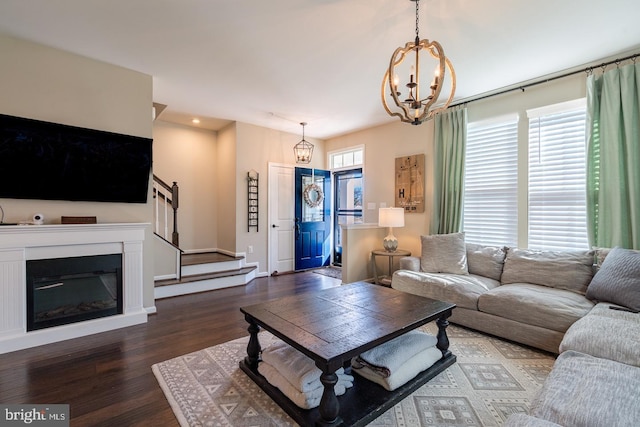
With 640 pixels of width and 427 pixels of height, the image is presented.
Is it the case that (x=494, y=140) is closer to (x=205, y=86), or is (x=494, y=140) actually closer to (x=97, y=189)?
(x=205, y=86)

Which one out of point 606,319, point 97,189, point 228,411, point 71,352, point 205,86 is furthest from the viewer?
point 205,86

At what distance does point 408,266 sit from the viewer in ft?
12.4

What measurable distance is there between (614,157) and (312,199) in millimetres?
4416

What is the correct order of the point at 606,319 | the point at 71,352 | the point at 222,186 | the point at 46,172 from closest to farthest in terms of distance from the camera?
the point at 606,319 → the point at 71,352 → the point at 46,172 → the point at 222,186

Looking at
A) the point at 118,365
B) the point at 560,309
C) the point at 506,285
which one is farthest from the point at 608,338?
the point at 118,365

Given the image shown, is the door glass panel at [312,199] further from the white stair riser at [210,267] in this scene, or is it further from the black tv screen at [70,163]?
the black tv screen at [70,163]

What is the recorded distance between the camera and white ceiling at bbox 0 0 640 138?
2.23 metres

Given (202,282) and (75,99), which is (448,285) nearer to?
(202,282)

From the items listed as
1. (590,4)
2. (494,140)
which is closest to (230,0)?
(590,4)

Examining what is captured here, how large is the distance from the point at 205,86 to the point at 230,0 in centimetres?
168

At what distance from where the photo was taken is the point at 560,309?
2400 millimetres

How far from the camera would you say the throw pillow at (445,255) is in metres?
3.60

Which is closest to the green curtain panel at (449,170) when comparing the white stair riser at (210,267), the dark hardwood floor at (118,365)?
the dark hardwood floor at (118,365)

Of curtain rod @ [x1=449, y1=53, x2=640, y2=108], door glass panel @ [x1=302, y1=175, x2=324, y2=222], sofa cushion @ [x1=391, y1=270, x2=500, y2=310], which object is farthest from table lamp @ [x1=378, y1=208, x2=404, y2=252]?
door glass panel @ [x1=302, y1=175, x2=324, y2=222]
